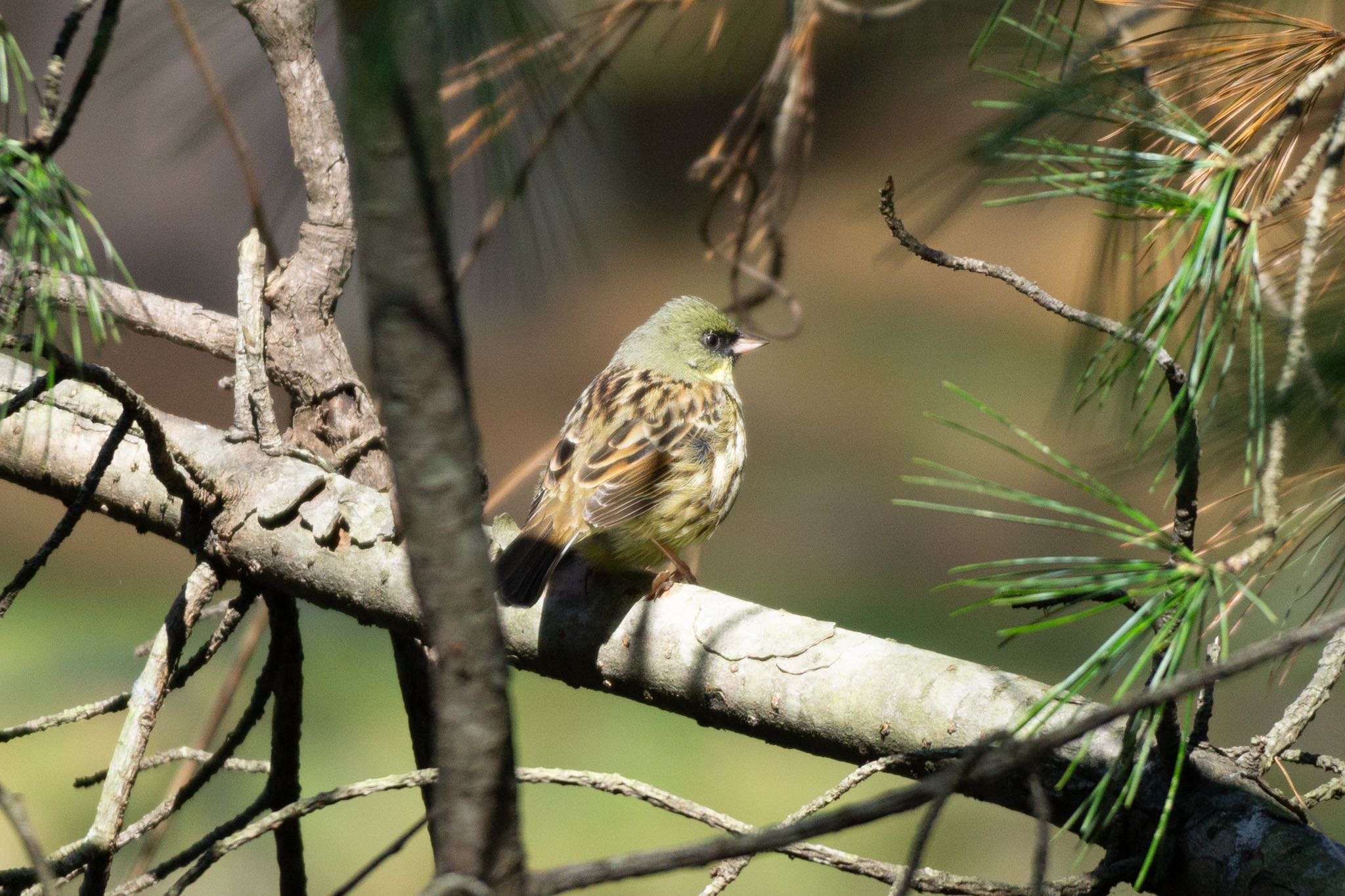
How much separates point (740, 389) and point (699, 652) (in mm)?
8170

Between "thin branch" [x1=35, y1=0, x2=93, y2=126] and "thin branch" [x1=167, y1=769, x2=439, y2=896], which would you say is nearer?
"thin branch" [x1=35, y1=0, x2=93, y2=126]

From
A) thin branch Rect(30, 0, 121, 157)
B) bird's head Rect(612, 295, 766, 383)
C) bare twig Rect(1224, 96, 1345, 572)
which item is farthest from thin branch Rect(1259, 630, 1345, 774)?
bird's head Rect(612, 295, 766, 383)

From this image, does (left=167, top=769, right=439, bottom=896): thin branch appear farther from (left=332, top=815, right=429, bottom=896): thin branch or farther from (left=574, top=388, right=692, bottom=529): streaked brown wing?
(left=574, top=388, right=692, bottom=529): streaked brown wing

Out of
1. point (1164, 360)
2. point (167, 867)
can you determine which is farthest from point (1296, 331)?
point (167, 867)

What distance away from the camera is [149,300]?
2729 millimetres

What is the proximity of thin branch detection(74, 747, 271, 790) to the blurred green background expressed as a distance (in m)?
1.15

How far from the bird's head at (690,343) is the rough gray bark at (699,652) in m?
1.53

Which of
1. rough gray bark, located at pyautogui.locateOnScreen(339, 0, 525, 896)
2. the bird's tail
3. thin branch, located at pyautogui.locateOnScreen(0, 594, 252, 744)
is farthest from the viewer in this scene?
the bird's tail

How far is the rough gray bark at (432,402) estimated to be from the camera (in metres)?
0.96

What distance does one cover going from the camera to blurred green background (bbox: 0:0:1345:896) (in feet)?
7.13

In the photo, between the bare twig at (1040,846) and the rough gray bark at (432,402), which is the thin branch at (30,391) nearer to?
the rough gray bark at (432,402)

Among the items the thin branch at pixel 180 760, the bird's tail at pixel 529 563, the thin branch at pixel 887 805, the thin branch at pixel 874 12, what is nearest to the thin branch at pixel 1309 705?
the thin branch at pixel 887 805

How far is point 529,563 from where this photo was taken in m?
2.52

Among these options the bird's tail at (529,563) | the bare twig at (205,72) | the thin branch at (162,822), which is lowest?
the thin branch at (162,822)
